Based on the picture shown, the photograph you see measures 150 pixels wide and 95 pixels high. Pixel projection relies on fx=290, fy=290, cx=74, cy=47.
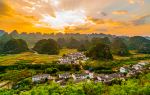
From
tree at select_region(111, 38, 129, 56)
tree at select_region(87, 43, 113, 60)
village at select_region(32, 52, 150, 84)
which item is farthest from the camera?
tree at select_region(111, 38, 129, 56)

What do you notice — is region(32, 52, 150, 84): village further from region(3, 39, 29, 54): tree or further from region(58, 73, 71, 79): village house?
region(3, 39, 29, 54): tree

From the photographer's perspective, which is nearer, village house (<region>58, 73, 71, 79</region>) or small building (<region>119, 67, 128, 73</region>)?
village house (<region>58, 73, 71, 79</region>)

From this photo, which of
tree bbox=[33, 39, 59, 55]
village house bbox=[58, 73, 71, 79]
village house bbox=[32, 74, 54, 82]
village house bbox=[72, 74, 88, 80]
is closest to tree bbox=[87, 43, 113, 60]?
tree bbox=[33, 39, 59, 55]

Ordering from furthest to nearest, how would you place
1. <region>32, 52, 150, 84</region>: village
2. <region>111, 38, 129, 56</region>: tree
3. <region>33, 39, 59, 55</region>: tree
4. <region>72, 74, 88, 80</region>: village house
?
1. <region>33, 39, 59, 55</region>: tree
2. <region>111, 38, 129, 56</region>: tree
3. <region>72, 74, 88, 80</region>: village house
4. <region>32, 52, 150, 84</region>: village

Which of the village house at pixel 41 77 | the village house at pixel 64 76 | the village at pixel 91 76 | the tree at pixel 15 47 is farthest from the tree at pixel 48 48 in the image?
the village house at pixel 41 77

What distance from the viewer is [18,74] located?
102250mm

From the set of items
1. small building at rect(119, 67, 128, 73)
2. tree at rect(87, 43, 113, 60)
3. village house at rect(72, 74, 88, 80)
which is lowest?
village house at rect(72, 74, 88, 80)

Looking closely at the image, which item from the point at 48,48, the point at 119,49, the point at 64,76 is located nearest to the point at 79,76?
the point at 64,76

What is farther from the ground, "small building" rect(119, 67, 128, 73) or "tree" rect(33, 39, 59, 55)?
"tree" rect(33, 39, 59, 55)

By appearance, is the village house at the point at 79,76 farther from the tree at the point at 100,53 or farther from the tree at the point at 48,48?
the tree at the point at 48,48

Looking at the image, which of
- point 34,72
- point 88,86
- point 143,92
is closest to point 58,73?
point 34,72

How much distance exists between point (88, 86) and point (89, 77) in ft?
90.8

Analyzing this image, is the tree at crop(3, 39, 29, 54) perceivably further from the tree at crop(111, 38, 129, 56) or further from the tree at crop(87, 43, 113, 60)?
the tree at crop(111, 38, 129, 56)

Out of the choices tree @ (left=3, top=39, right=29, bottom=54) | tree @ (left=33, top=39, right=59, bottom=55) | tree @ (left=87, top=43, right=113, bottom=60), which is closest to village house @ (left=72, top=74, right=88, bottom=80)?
tree @ (left=87, top=43, right=113, bottom=60)
